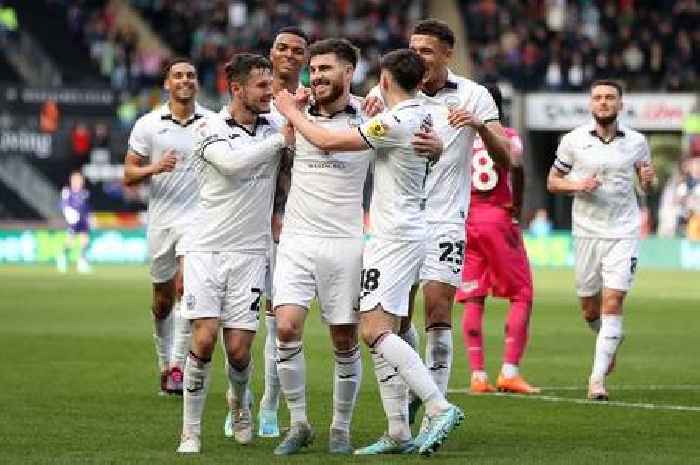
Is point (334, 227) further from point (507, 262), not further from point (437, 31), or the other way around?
point (507, 262)

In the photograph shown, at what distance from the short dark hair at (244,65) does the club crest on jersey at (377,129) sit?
0.93 metres

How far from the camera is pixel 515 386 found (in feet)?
49.8

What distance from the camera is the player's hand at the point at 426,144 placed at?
1080cm

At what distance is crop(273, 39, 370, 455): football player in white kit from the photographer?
36.1ft

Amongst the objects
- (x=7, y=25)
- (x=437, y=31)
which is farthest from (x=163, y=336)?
(x=7, y=25)

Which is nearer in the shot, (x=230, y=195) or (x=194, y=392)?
(x=194, y=392)

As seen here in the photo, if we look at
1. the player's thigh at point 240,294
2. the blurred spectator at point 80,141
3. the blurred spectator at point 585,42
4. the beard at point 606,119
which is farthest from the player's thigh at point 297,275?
the blurred spectator at point 585,42

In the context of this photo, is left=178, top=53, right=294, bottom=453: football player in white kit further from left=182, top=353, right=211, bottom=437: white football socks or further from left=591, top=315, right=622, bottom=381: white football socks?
left=591, top=315, right=622, bottom=381: white football socks

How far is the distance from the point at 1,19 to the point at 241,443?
39.3 m

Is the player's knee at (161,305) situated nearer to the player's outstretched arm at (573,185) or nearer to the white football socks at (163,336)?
the white football socks at (163,336)

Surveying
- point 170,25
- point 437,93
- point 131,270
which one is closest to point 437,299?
point 437,93

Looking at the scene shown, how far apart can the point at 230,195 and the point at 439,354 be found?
1959mm

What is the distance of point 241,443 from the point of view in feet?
38.1

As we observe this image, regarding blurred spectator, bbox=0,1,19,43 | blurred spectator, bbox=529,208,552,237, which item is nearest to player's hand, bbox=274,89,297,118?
blurred spectator, bbox=529,208,552,237
